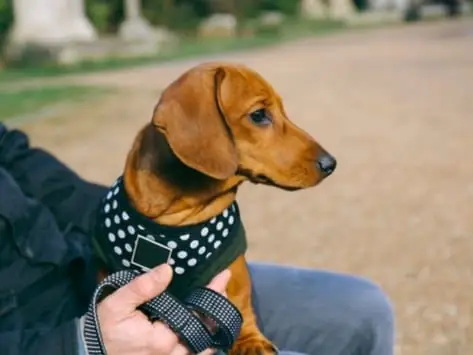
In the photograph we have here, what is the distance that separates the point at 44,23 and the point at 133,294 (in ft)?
56.9

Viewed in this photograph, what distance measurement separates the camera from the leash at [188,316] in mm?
2035

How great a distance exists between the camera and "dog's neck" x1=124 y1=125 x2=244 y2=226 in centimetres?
239

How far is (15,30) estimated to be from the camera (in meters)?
19.0

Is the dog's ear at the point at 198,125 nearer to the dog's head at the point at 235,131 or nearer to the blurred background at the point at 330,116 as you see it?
the dog's head at the point at 235,131

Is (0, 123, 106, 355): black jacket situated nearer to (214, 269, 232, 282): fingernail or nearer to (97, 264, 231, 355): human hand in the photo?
(97, 264, 231, 355): human hand

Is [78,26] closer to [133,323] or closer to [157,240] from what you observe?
[157,240]

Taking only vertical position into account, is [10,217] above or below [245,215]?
above

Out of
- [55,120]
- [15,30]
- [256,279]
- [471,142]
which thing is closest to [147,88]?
[55,120]

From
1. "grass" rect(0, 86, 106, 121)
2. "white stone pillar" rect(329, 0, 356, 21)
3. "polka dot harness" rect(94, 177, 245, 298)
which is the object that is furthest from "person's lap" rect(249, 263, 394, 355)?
"white stone pillar" rect(329, 0, 356, 21)

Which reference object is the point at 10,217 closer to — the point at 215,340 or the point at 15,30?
the point at 215,340

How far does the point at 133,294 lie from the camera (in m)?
2.03

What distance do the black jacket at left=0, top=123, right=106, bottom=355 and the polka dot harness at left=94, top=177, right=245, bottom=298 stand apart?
18 cm

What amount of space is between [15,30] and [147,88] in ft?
22.2

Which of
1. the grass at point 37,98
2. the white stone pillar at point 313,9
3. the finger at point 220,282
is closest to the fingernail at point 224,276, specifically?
the finger at point 220,282
